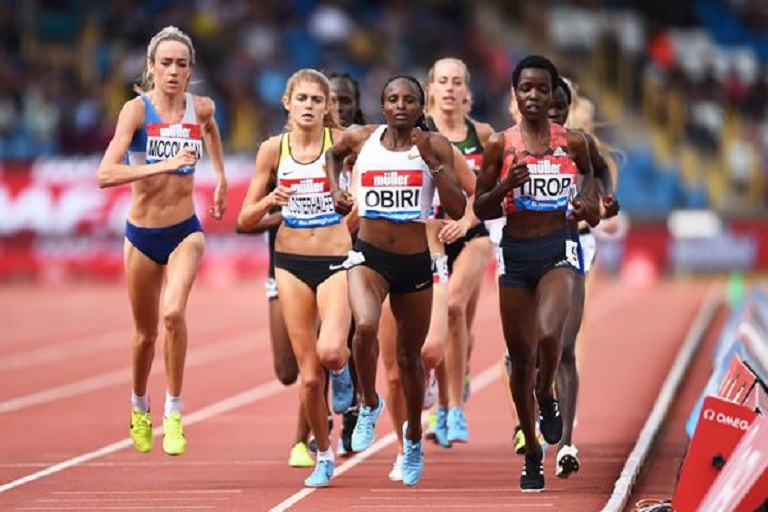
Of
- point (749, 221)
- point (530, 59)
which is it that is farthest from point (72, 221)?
point (530, 59)

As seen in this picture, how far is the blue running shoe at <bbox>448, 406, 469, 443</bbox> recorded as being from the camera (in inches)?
547

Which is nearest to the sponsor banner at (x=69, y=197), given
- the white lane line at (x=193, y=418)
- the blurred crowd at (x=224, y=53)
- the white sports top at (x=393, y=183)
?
the blurred crowd at (x=224, y=53)

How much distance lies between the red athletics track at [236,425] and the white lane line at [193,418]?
0.02m

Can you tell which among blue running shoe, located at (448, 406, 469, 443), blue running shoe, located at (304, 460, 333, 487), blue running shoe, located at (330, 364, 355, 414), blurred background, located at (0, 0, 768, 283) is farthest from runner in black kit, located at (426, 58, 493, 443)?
blurred background, located at (0, 0, 768, 283)

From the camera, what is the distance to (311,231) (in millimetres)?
11766

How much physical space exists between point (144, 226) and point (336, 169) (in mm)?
1244

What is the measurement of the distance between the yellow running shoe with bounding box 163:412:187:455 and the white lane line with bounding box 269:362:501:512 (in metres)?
0.75

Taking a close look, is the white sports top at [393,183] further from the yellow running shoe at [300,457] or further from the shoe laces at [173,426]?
the yellow running shoe at [300,457]

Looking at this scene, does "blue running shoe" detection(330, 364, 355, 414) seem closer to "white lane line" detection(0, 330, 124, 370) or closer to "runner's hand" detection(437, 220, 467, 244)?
"runner's hand" detection(437, 220, 467, 244)

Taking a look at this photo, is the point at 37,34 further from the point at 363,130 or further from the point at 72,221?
the point at 363,130

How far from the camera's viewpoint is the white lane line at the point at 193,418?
40.6ft

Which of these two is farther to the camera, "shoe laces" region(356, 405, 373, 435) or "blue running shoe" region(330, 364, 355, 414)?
"blue running shoe" region(330, 364, 355, 414)

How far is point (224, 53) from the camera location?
122ft

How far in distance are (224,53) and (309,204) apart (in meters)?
25.9
